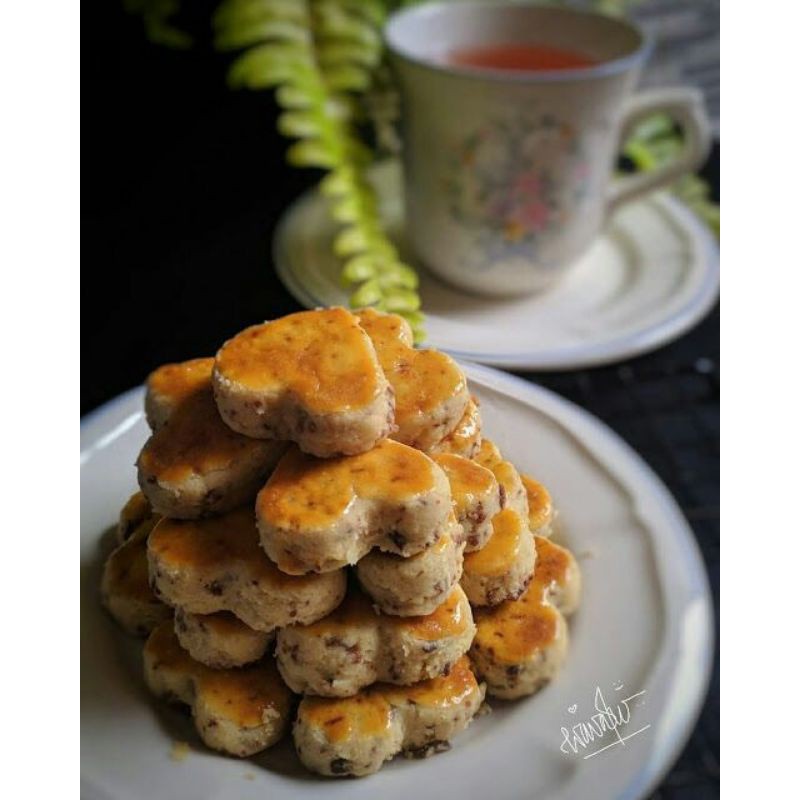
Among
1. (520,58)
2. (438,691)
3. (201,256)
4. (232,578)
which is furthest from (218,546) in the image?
(520,58)

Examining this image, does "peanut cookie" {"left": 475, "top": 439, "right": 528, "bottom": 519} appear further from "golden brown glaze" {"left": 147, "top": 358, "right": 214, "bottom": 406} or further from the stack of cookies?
"golden brown glaze" {"left": 147, "top": 358, "right": 214, "bottom": 406}

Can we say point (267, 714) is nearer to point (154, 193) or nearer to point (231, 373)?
point (231, 373)

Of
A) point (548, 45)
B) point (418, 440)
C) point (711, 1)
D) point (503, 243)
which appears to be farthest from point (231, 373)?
point (711, 1)

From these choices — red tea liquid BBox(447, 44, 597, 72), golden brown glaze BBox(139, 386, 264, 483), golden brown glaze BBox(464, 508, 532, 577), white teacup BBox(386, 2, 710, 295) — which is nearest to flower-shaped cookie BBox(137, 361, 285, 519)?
golden brown glaze BBox(139, 386, 264, 483)

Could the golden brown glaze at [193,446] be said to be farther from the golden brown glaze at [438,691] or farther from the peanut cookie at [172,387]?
the golden brown glaze at [438,691]

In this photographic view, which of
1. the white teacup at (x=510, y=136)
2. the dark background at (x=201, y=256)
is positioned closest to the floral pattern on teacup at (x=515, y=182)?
the white teacup at (x=510, y=136)
